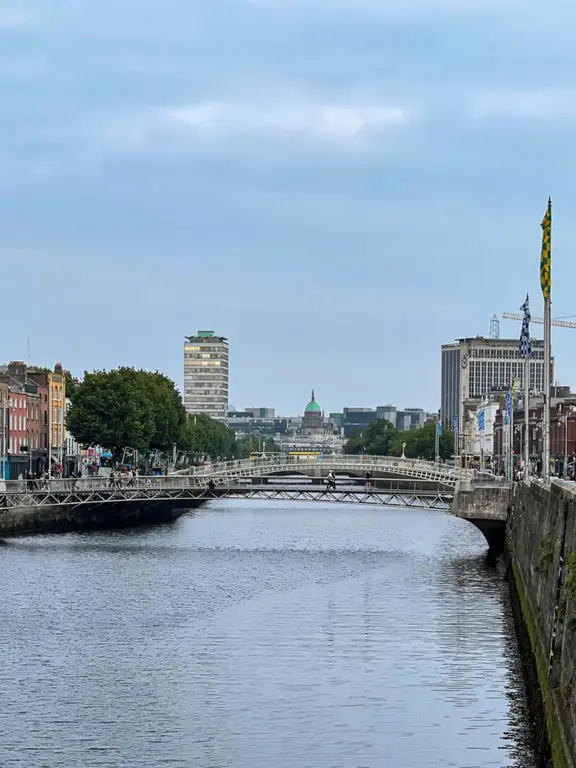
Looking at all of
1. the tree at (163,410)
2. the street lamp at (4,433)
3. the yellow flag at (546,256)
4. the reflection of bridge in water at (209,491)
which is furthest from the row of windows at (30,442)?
the yellow flag at (546,256)

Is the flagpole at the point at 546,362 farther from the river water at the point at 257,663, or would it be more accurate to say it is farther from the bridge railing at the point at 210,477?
the bridge railing at the point at 210,477

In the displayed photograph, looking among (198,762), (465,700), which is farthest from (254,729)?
(465,700)

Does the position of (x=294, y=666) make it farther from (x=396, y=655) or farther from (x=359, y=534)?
(x=359, y=534)

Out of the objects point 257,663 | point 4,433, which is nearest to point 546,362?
point 257,663

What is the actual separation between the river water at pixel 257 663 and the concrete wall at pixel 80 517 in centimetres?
1211

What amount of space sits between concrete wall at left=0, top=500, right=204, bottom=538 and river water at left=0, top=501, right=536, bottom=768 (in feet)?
39.7

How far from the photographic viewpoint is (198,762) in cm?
3459

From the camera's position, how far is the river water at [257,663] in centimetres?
3603

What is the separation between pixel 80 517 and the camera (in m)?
110

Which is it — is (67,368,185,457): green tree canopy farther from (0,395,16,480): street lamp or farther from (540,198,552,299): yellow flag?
(540,198,552,299): yellow flag

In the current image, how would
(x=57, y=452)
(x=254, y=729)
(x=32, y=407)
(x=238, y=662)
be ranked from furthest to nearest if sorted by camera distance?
(x=57, y=452)
(x=32, y=407)
(x=238, y=662)
(x=254, y=729)

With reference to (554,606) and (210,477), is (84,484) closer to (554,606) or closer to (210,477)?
(210,477)

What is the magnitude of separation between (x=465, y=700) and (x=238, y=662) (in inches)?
320

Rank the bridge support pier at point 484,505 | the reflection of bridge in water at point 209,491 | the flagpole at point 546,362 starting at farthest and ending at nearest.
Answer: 1. the reflection of bridge in water at point 209,491
2. the bridge support pier at point 484,505
3. the flagpole at point 546,362
